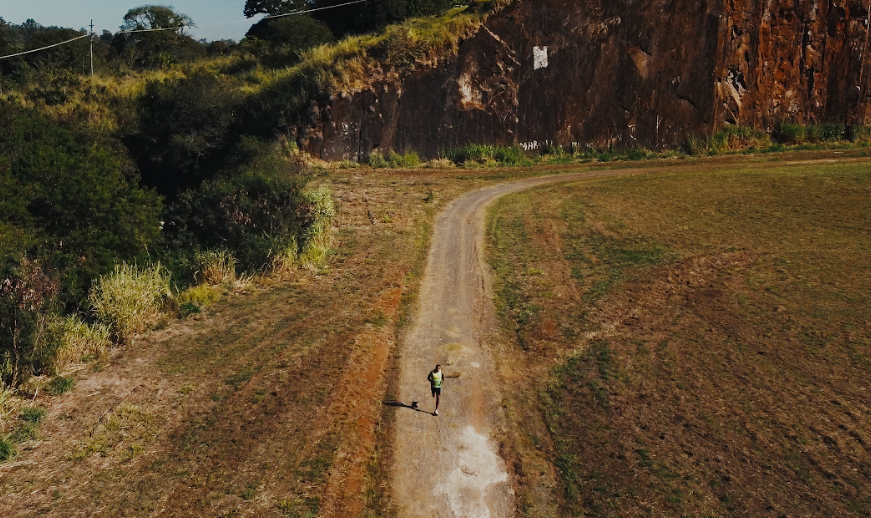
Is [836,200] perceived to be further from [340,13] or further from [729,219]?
[340,13]

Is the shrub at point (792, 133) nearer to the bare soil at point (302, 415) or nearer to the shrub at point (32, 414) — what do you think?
the bare soil at point (302, 415)

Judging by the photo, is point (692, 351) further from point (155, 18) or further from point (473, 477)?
point (155, 18)

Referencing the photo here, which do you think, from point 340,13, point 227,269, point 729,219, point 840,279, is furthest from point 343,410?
point 340,13

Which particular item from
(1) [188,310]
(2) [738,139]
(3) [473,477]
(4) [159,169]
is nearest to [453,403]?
(3) [473,477]

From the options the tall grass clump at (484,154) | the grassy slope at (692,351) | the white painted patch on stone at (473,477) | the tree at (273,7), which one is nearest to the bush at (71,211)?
the grassy slope at (692,351)

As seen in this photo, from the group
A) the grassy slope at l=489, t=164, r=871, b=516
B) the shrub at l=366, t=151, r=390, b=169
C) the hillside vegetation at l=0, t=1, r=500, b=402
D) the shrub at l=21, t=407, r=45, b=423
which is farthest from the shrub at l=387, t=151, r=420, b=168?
the shrub at l=21, t=407, r=45, b=423

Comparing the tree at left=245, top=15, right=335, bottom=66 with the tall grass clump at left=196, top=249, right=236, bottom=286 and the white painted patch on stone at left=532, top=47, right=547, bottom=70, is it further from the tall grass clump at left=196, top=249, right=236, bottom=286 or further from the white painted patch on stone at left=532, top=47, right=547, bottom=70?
the tall grass clump at left=196, top=249, right=236, bottom=286
